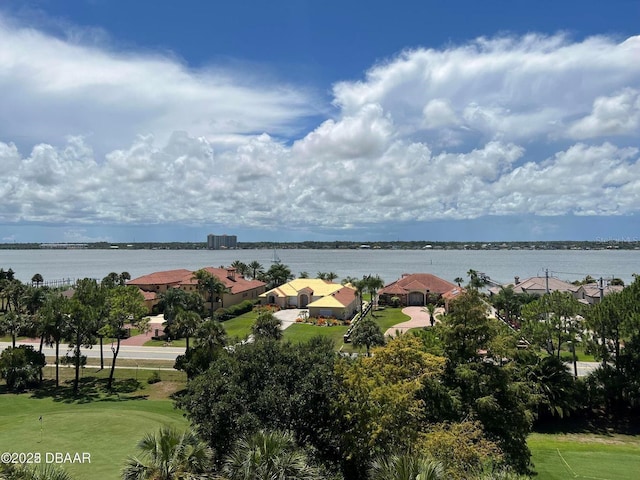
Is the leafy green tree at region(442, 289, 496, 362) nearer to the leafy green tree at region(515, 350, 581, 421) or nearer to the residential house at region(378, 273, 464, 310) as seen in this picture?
the leafy green tree at region(515, 350, 581, 421)

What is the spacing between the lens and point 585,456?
2350cm

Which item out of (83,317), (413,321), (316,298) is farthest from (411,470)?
(316,298)

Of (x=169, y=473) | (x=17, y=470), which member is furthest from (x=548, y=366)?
(x=17, y=470)

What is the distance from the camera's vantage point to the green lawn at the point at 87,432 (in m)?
17.4

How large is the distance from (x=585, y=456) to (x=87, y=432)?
2452cm

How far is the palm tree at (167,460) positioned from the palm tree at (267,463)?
92cm

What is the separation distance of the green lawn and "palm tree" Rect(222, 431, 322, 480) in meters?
5.97

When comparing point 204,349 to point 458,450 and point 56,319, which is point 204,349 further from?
point 458,450

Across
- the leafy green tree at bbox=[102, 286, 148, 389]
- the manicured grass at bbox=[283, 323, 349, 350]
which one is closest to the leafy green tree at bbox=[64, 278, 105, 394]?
the leafy green tree at bbox=[102, 286, 148, 389]

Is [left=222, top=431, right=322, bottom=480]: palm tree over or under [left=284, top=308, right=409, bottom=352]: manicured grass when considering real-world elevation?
over

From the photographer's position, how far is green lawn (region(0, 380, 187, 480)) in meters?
17.4

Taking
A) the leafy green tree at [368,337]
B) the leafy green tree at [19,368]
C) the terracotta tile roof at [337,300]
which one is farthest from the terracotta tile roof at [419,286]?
the leafy green tree at [19,368]

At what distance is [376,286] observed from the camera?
68.6 m

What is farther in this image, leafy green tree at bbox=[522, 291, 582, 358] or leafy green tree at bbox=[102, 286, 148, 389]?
leafy green tree at bbox=[102, 286, 148, 389]
